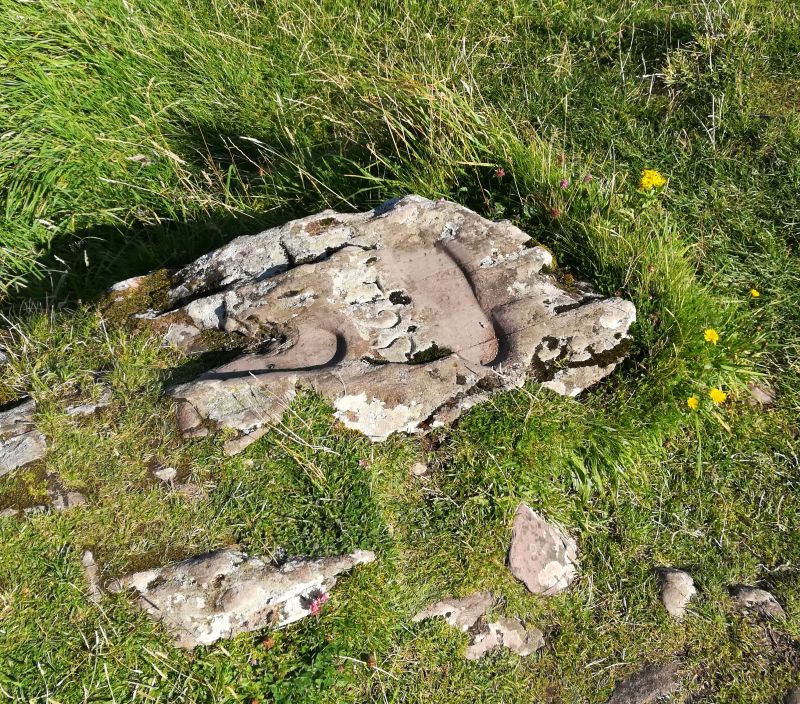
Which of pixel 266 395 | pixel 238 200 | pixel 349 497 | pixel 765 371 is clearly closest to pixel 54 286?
pixel 238 200

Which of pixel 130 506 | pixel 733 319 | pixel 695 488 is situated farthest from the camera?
pixel 733 319

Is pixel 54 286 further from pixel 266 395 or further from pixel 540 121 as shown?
pixel 540 121

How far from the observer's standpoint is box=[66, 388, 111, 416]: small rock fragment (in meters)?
3.27

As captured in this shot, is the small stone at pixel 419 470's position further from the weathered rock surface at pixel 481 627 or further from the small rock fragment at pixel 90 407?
the small rock fragment at pixel 90 407

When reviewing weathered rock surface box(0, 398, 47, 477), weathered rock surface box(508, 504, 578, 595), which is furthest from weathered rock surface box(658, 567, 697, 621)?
weathered rock surface box(0, 398, 47, 477)

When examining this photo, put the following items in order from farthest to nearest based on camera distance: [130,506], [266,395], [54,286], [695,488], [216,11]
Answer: [216,11], [54,286], [695,488], [266,395], [130,506]

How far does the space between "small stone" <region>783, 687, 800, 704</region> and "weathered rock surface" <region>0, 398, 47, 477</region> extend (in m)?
3.35

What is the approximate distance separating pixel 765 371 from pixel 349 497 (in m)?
2.62

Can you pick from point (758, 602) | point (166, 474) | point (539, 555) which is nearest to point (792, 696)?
point (758, 602)

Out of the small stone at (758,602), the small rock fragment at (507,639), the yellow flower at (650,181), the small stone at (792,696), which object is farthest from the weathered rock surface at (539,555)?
the yellow flower at (650,181)

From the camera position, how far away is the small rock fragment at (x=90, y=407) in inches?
129

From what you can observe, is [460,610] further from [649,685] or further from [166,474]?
[166,474]

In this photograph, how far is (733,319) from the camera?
4.15 m

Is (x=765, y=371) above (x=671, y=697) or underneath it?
above
